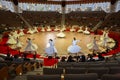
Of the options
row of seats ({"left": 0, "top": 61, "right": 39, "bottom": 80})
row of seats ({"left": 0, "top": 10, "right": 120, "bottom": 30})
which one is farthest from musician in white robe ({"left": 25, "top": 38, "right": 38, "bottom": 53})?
row of seats ({"left": 0, "top": 10, "right": 120, "bottom": 30})

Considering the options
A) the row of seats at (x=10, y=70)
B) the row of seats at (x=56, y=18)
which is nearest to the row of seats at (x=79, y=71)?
the row of seats at (x=10, y=70)

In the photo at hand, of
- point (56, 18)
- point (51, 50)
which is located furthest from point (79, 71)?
point (56, 18)

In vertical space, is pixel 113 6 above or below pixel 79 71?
above

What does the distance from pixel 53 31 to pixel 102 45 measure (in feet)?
30.7

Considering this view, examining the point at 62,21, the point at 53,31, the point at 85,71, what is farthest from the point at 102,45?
the point at 85,71

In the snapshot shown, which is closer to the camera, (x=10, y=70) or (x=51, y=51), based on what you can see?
(x=10, y=70)

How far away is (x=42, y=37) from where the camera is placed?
25.8 m

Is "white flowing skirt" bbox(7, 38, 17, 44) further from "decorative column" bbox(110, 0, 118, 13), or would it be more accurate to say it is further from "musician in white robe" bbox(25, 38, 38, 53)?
"decorative column" bbox(110, 0, 118, 13)

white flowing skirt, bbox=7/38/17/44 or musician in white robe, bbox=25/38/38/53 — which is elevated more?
white flowing skirt, bbox=7/38/17/44

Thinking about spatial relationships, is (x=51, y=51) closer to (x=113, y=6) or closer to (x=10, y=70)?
(x=10, y=70)

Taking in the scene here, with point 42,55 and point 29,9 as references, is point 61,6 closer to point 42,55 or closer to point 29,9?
point 29,9

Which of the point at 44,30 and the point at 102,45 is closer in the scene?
the point at 102,45

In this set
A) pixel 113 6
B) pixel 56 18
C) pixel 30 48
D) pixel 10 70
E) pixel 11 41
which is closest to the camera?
pixel 10 70

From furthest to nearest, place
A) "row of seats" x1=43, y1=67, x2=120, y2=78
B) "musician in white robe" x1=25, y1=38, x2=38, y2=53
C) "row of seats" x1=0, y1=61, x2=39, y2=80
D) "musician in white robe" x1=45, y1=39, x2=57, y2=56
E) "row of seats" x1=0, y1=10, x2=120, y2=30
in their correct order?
"row of seats" x1=0, y1=10, x2=120, y2=30 → "musician in white robe" x1=25, y1=38, x2=38, y2=53 → "musician in white robe" x1=45, y1=39, x2=57, y2=56 → "row of seats" x1=43, y1=67, x2=120, y2=78 → "row of seats" x1=0, y1=61, x2=39, y2=80
